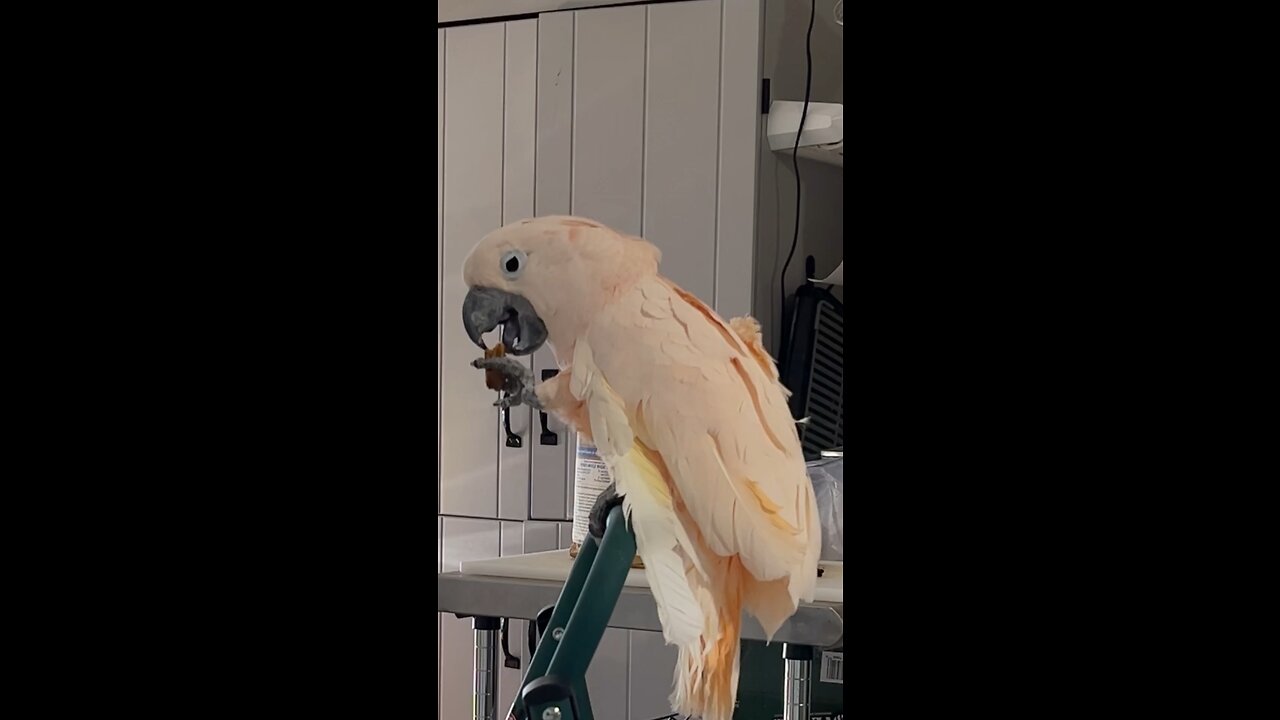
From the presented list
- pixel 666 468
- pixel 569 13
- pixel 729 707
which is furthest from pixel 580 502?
pixel 569 13

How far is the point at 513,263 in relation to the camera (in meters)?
0.88

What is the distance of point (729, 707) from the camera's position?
2.77ft

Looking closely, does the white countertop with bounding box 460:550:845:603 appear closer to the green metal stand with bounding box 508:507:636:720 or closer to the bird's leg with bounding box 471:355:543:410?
the green metal stand with bounding box 508:507:636:720

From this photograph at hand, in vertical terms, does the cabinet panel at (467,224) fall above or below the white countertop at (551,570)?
above

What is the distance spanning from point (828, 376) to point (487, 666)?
1.09 feet

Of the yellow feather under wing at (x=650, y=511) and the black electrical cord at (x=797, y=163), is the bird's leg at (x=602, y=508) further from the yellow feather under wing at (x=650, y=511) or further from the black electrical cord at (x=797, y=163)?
the black electrical cord at (x=797, y=163)

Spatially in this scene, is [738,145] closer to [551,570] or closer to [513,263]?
[513,263]

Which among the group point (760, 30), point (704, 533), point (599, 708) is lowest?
point (599, 708)

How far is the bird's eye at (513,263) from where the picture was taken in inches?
34.6

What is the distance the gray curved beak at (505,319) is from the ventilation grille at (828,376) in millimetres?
200

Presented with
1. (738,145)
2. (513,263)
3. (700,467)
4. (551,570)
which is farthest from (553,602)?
(738,145)

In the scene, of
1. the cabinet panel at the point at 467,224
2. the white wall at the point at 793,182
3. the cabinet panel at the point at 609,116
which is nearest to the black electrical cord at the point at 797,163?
the white wall at the point at 793,182
